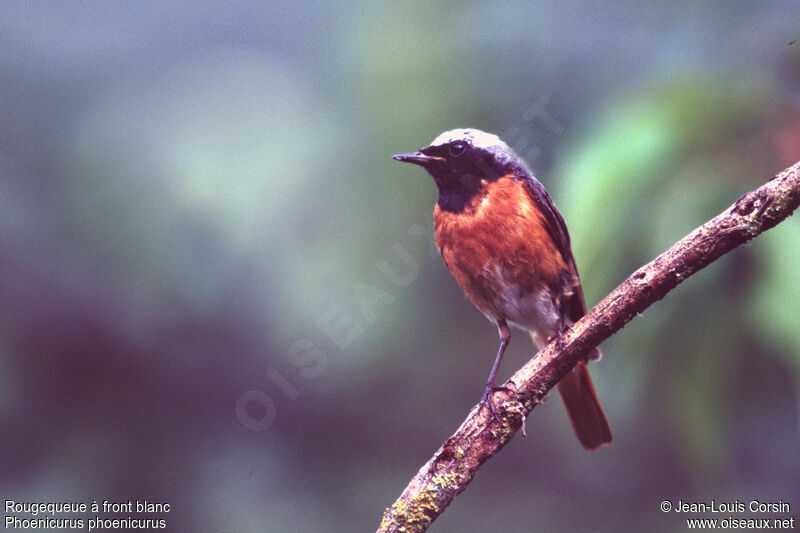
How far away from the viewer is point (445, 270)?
3395mm

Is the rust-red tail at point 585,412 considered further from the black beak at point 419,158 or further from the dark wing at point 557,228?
the black beak at point 419,158

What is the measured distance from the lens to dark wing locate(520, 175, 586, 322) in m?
2.89

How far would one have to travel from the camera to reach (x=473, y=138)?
114 inches

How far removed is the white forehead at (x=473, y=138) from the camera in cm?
282

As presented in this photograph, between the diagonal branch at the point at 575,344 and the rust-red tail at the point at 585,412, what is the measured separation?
3.00ft

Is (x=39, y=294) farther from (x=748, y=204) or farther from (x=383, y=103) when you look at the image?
(x=748, y=204)

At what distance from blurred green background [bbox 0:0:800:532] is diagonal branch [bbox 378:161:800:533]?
1.27 ft

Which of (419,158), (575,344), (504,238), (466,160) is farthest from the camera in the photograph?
(466,160)

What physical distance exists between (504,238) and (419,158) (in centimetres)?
44

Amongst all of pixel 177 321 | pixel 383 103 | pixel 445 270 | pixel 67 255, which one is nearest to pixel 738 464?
pixel 445 270
